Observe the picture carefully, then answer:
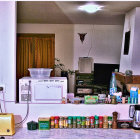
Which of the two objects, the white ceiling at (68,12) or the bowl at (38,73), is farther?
the white ceiling at (68,12)

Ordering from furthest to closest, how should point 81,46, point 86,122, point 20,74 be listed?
point 81,46 < point 20,74 < point 86,122

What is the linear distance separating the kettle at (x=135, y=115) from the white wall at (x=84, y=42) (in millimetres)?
1544

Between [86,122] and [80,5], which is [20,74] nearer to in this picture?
[80,5]

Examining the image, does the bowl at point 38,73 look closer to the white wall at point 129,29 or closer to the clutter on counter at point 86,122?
the clutter on counter at point 86,122

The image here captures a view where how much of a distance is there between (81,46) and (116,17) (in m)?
0.82

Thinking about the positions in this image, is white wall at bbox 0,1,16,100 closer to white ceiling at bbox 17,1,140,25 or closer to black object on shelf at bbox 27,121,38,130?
black object on shelf at bbox 27,121,38,130

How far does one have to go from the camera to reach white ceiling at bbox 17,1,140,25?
296 cm

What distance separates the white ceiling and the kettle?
1403 mm

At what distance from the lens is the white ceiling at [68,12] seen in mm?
2965

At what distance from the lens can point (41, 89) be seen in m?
2.20

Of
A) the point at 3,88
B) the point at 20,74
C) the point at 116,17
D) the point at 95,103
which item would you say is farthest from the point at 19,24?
the point at 95,103

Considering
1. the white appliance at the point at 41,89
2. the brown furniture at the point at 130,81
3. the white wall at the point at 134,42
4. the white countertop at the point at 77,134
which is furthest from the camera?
the white wall at the point at 134,42

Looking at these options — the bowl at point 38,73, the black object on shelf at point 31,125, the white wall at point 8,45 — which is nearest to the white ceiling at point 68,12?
the white wall at point 8,45

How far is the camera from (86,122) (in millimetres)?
2123
